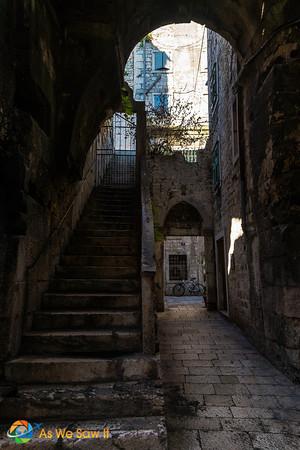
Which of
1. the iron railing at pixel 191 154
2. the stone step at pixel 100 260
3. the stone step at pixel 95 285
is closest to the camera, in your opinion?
the stone step at pixel 95 285

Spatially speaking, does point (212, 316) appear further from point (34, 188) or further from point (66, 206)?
point (34, 188)

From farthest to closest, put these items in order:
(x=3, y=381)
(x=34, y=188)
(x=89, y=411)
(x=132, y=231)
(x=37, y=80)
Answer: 1. (x=132, y=231)
2. (x=34, y=188)
3. (x=37, y=80)
4. (x=3, y=381)
5. (x=89, y=411)

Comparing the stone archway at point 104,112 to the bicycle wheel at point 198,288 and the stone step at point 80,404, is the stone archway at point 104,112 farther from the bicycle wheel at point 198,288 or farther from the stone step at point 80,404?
the bicycle wheel at point 198,288

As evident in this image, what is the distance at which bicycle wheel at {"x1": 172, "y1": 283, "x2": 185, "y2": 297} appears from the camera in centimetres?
1420

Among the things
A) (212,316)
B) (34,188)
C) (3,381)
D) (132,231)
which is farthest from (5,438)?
(212,316)

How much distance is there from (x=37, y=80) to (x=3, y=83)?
42 centimetres

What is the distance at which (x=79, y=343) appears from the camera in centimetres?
267

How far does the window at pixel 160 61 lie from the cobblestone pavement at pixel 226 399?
17198mm

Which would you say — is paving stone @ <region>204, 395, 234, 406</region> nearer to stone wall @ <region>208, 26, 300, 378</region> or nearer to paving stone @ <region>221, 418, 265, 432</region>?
paving stone @ <region>221, 418, 265, 432</region>

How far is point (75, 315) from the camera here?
2.96m

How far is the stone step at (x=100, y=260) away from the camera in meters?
4.05

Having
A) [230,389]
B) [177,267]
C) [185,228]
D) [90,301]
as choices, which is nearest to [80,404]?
[90,301]

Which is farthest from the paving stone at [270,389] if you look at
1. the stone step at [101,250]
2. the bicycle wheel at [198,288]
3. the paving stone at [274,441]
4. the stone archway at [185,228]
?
the bicycle wheel at [198,288]

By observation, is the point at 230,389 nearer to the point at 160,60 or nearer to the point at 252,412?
the point at 252,412
